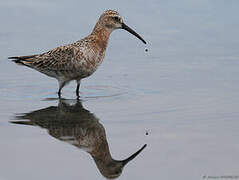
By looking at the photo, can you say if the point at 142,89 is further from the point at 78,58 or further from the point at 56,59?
the point at 56,59

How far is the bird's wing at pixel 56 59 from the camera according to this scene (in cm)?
1201

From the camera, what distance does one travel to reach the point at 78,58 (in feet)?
39.2

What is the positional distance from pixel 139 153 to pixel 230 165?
3.73 feet

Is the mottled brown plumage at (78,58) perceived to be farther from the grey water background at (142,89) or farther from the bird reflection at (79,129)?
the bird reflection at (79,129)

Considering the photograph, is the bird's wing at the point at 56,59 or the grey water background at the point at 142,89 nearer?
the grey water background at the point at 142,89

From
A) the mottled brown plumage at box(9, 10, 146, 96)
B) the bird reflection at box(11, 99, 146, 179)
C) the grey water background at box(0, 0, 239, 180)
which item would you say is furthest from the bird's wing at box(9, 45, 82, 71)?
the bird reflection at box(11, 99, 146, 179)

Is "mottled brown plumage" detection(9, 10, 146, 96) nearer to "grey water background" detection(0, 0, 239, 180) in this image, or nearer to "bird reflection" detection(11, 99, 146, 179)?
"grey water background" detection(0, 0, 239, 180)

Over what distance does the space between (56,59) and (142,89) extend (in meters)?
1.63

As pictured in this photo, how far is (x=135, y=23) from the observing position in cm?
1600

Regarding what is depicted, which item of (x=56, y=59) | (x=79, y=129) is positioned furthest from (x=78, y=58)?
(x=79, y=129)

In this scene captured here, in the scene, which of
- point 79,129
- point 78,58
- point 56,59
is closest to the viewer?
point 79,129

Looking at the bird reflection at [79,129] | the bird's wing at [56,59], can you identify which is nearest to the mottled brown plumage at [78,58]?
the bird's wing at [56,59]

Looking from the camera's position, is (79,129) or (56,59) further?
(56,59)

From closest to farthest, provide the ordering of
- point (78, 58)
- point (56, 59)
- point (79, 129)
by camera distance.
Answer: point (79, 129) < point (78, 58) < point (56, 59)
